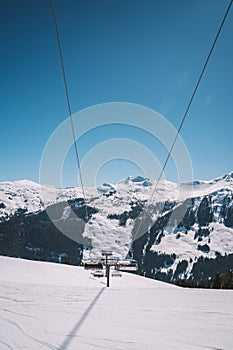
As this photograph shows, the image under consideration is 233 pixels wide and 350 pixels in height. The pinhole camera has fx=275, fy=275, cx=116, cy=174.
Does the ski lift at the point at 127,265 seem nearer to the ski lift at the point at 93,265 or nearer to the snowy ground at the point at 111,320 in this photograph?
the ski lift at the point at 93,265

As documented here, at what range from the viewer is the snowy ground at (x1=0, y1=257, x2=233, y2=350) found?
14.3 feet

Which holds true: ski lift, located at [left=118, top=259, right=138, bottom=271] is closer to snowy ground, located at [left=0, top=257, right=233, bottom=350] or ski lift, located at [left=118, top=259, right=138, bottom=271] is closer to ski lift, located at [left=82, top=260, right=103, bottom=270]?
ski lift, located at [left=82, top=260, right=103, bottom=270]

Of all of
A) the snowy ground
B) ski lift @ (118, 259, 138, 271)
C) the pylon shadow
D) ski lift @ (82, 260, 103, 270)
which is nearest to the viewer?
the pylon shadow

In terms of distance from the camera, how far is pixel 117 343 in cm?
433

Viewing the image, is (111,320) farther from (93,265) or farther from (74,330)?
(93,265)

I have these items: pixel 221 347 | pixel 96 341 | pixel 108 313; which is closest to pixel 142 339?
pixel 96 341

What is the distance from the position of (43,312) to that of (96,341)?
2.13 meters

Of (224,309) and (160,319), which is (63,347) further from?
(224,309)

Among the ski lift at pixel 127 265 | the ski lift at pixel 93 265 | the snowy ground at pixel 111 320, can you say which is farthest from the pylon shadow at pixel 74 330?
the ski lift at pixel 93 265

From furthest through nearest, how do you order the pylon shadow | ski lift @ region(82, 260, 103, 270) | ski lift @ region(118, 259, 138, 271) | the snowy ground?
ski lift @ region(82, 260, 103, 270) < ski lift @ region(118, 259, 138, 271) < the snowy ground < the pylon shadow

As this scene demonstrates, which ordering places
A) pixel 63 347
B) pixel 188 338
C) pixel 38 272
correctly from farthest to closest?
1. pixel 38 272
2. pixel 188 338
3. pixel 63 347

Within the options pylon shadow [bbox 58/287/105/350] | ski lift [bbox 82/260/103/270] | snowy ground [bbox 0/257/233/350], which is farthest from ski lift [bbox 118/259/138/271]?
pylon shadow [bbox 58/287/105/350]

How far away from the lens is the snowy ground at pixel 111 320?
4373 mm

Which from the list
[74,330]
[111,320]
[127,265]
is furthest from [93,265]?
[74,330]
